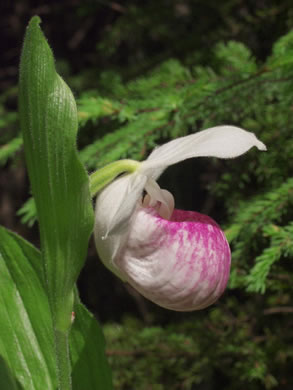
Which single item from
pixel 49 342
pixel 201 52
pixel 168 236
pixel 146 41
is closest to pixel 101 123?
pixel 201 52

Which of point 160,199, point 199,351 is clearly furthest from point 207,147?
point 199,351

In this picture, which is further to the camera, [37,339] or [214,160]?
[214,160]

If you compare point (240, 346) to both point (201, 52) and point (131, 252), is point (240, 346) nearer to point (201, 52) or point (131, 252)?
point (131, 252)

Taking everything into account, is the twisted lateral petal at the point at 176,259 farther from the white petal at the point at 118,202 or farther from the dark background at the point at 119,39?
the dark background at the point at 119,39

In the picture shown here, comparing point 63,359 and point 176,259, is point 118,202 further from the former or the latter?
point 63,359

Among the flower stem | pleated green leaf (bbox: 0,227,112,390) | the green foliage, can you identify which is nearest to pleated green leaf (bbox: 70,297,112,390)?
pleated green leaf (bbox: 0,227,112,390)

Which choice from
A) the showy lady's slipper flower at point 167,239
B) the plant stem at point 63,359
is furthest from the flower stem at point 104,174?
the plant stem at point 63,359

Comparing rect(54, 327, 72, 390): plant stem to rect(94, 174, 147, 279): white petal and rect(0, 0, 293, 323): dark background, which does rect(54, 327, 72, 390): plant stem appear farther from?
rect(0, 0, 293, 323): dark background
